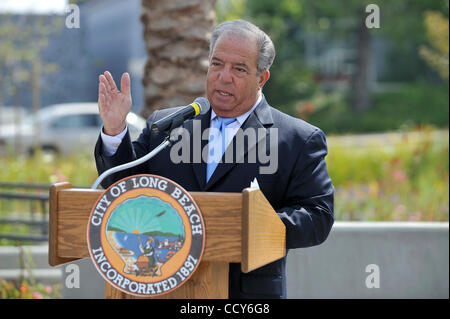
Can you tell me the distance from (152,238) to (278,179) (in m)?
0.70

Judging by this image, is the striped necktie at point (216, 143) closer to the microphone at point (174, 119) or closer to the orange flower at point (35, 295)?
the microphone at point (174, 119)

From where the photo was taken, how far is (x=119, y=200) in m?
2.30

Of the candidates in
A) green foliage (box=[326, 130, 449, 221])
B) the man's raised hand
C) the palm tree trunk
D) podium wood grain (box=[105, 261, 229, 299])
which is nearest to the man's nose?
the man's raised hand

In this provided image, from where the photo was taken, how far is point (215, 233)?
231 centimetres

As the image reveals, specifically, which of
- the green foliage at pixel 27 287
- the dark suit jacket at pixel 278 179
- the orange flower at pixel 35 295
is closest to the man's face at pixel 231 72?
the dark suit jacket at pixel 278 179

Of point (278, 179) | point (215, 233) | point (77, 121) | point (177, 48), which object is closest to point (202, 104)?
point (278, 179)

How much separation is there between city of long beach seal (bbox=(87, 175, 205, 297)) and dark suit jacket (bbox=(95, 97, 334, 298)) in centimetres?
45

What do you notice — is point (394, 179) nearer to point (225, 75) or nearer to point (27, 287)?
point (27, 287)

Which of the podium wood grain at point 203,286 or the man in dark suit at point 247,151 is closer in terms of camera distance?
the podium wood grain at point 203,286

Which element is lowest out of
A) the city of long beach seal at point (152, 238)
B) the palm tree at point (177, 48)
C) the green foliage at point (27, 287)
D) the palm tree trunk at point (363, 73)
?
the green foliage at point (27, 287)

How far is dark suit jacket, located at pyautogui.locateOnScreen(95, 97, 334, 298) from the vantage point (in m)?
2.70

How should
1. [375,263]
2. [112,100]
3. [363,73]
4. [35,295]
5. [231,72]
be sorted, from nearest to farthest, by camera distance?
[112,100], [231,72], [35,295], [375,263], [363,73]

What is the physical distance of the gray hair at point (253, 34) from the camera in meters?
2.77

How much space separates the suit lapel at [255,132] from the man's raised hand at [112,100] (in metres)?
0.41
